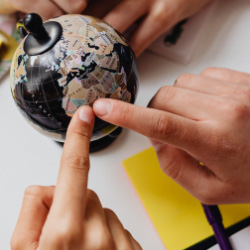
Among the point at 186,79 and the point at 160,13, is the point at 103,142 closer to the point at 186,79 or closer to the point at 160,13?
the point at 186,79

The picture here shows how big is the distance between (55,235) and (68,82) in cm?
21

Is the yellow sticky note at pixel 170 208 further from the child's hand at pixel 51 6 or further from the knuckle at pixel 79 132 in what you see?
the child's hand at pixel 51 6

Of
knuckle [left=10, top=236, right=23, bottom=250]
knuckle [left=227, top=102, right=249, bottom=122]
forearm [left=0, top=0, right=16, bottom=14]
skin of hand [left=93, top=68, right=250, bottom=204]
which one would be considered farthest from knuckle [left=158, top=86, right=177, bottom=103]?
forearm [left=0, top=0, right=16, bottom=14]

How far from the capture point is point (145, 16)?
2.39 feet

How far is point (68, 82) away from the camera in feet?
1.39

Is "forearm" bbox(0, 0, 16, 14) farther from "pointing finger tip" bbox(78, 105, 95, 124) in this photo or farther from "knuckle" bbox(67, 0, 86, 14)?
"pointing finger tip" bbox(78, 105, 95, 124)

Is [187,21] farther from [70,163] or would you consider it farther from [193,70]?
[70,163]

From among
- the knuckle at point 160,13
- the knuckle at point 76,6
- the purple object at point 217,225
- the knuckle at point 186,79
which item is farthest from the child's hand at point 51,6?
the purple object at point 217,225

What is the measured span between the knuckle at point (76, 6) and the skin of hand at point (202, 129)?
0.93 feet

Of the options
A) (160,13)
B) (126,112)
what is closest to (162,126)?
(126,112)

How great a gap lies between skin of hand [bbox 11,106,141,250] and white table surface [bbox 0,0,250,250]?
18 cm

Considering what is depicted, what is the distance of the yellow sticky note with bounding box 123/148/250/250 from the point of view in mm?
599

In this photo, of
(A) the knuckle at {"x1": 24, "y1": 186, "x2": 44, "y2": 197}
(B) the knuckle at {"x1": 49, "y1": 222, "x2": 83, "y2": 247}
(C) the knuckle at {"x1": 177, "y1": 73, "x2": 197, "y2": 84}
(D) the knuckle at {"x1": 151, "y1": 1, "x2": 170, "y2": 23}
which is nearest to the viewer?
(B) the knuckle at {"x1": 49, "y1": 222, "x2": 83, "y2": 247}

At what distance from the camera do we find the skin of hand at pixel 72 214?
1.17 ft
